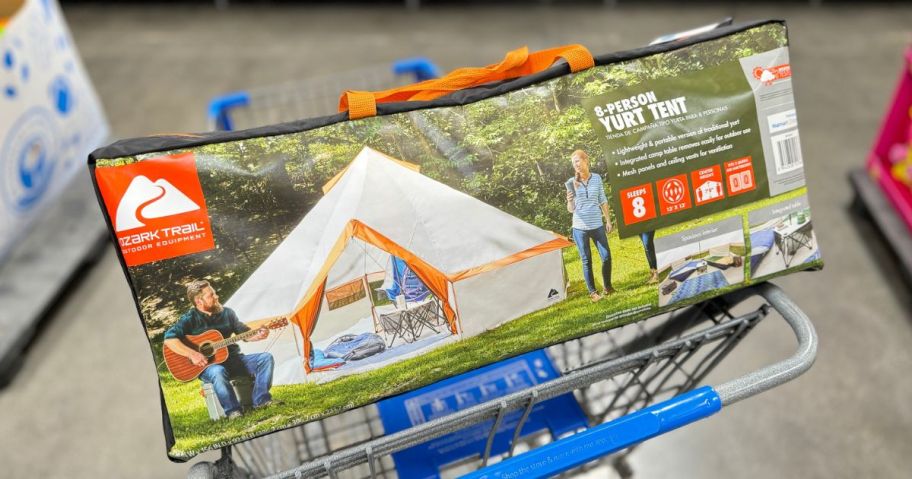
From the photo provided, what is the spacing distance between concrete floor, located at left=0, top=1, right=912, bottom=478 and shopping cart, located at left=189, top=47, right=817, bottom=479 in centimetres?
52

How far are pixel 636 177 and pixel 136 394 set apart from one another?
1.73 meters

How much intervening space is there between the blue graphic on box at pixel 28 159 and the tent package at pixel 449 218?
1.61 metres

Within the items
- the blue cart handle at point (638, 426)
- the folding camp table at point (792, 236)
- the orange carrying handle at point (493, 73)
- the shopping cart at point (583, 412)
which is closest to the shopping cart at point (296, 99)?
the shopping cart at point (583, 412)

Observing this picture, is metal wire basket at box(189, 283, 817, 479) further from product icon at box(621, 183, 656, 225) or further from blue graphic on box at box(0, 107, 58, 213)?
blue graphic on box at box(0, 107, 58, 213)

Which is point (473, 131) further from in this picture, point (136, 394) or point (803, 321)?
point (136, 394)

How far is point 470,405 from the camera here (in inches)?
51.4

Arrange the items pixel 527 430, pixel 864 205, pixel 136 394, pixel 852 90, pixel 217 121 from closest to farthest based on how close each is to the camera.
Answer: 1. pixel 527 430
2. pixel 217 121
3. pixel 136 394
4. pixel 864 205
5. pixel 852 90

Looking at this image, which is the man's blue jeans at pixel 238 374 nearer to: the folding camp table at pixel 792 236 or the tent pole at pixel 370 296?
the tent pole at pixel 370 296

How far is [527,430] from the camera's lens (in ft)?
4.11

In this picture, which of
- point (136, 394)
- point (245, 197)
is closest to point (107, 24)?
point (136, 394)

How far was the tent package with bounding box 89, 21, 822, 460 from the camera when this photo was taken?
89 cm

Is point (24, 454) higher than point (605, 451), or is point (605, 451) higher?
point (605, 451)

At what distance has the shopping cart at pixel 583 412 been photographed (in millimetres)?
885

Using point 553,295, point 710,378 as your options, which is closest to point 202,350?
point 553,295
